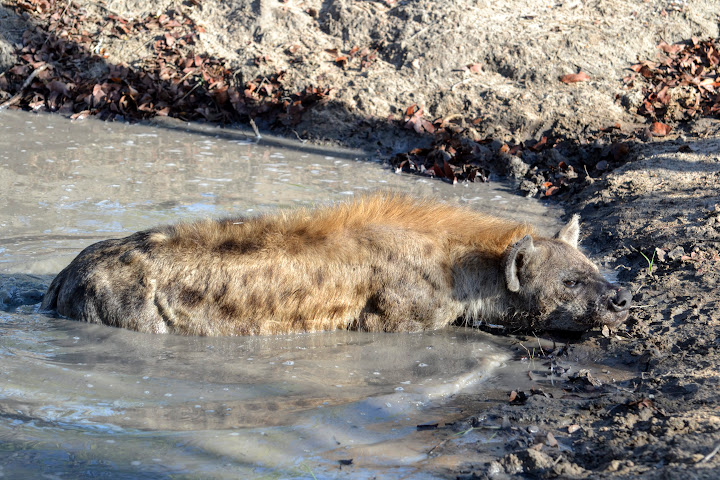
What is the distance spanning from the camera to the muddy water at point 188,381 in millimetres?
3363

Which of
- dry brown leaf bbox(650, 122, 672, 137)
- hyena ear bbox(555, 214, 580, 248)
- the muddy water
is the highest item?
dry brown leaf bbox(650, 122, 672, 137)

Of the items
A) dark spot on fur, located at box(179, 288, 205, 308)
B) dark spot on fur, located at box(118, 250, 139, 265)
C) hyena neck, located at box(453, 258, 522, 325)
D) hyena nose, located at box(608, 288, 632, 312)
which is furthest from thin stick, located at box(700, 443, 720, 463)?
dark spot on fur, located at box(118, 250, 139, 265)

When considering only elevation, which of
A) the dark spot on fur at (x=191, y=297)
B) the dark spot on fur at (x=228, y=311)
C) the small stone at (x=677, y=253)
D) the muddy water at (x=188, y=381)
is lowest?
the muddy water at (x=188, y=381)

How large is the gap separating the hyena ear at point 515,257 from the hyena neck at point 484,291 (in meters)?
0.14

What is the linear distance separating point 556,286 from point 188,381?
243cm

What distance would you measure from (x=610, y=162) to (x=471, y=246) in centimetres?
372

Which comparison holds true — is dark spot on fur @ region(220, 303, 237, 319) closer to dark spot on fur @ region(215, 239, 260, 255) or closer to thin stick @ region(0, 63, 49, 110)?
dark spot on fur @ region(215, 239, 260, 255)

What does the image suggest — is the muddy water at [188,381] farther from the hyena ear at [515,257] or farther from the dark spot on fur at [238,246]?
the dark spot on fur at [238,246]

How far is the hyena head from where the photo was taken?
5113 millimetres

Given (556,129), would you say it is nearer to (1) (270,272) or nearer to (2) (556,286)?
(2) (556,286)

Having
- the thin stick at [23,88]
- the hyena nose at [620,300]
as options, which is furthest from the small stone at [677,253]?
the thin stick at [23,88]

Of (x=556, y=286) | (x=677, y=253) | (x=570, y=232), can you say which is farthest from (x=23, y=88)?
(x=677, y=253)

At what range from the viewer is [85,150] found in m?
9.06

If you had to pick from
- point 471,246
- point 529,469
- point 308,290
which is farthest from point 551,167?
point 529,469
